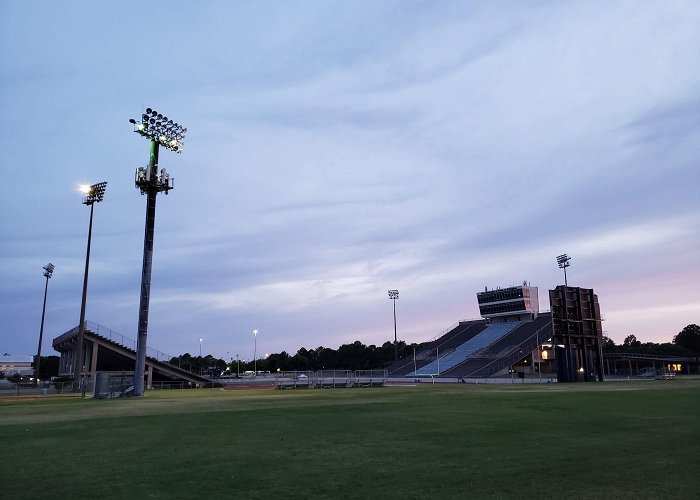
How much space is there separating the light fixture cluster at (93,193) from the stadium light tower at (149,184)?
19567 mm

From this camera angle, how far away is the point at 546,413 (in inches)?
749

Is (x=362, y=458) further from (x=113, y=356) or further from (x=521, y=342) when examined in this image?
(x=521, y=342)

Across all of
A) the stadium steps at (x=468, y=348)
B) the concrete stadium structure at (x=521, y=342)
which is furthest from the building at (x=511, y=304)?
the stadium steps at (x=468, y=348)

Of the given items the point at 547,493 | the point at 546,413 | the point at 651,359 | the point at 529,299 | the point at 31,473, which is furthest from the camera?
the point at 529,299

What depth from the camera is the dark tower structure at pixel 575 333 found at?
58.1 meters

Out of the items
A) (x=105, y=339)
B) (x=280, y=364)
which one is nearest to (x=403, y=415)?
(x=105, y=339)

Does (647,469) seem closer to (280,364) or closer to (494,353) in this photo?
(494,353)

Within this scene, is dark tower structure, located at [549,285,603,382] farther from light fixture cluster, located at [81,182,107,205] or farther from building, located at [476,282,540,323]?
building, located at [476,282,540,323]

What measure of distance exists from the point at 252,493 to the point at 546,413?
14.5 metres

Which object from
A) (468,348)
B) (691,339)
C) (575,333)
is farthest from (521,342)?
(575,333)

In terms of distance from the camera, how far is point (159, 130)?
159ft

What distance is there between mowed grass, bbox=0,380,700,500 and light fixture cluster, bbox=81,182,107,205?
168 feet

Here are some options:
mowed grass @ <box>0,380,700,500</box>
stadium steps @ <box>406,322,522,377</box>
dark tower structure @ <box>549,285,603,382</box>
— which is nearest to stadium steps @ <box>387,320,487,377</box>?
stadium steps @ <box>406,322,522,377</box>

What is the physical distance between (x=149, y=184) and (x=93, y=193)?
21.6 metres
